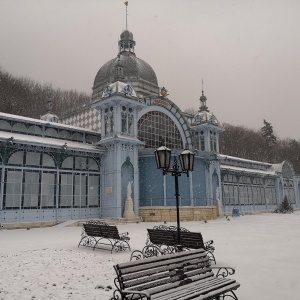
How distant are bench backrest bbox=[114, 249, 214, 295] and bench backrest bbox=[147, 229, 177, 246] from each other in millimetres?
3586

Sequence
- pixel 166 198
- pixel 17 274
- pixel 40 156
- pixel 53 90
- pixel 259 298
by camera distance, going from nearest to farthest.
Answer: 1. pixel 259 298
2. pixel 17 274
3. pixel 40 156
4. pixel 166 198
5. pixel 53 90

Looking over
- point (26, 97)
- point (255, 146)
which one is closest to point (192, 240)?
point (26, 97)

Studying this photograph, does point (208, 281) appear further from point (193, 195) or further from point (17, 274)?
point (193, 195)

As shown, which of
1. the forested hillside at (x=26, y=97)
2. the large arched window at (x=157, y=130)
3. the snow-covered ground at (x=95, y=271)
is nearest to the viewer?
the snow-covered ground at (x=95, y=271)

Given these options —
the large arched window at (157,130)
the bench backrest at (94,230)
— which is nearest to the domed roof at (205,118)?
the large arched window at (157,130)

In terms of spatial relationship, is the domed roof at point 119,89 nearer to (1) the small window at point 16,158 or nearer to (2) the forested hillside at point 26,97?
(1) the small window at point 16,158

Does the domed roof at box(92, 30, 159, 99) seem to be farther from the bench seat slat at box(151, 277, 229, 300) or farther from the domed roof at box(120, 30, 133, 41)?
the bench seat slat at box(151, 277, 229, 300)

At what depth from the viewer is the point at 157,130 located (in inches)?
1164

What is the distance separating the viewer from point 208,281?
4867 mm

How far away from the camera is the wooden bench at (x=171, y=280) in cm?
419

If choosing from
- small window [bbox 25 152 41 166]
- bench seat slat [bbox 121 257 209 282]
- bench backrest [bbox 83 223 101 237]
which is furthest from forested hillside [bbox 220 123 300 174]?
bench seat slat [bbox 121 257 209 282]

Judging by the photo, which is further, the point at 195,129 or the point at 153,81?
the point at 153,81

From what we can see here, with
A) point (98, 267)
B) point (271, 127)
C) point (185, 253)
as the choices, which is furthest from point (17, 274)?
point (271, 127)

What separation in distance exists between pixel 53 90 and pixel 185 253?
4582 cm
